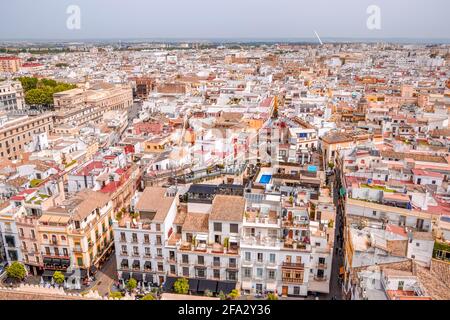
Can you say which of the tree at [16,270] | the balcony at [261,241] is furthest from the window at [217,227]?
the tree at [16,270]

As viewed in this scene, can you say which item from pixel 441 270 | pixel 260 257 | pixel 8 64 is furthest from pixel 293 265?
pixel 8 64

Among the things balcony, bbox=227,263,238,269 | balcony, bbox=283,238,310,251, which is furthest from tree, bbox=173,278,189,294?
balcony, bbox=283,238,310,251

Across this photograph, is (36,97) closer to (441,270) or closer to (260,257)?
(260,257)

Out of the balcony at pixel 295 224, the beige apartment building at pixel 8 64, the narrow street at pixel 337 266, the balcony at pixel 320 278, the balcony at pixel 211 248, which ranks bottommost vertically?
the narrow street at pixel 337 266

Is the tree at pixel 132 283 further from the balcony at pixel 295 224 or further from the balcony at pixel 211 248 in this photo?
the balcony at pixel 295 224

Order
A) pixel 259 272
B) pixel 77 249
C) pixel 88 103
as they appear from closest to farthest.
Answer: pixel 259 272 < pixel 77 249 < pixel 88 103

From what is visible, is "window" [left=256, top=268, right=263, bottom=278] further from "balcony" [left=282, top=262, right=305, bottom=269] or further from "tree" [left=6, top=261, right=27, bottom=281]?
"tree" [left=6, top=261, right=27, bottom=281]

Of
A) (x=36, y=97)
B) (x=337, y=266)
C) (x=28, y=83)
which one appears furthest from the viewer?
(x=28, y=83)

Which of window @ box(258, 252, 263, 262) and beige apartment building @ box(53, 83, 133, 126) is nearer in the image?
window @ box(258, 252, 263, 262)
